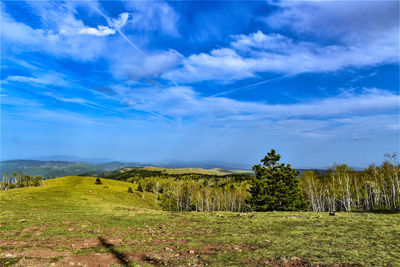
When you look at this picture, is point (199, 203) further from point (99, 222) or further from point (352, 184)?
point (99, 222)

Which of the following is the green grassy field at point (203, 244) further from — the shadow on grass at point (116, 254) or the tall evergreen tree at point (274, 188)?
the tall evergreen tree at point (274, 188)

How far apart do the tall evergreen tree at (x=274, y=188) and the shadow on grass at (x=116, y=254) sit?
1408 inches

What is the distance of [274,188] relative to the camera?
4544cm

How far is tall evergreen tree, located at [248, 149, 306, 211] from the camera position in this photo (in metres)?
44.3

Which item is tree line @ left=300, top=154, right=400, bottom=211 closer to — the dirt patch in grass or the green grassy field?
the green grassy field

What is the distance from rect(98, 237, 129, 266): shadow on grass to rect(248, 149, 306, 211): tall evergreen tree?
3575cm

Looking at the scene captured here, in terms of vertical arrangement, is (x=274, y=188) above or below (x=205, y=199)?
above

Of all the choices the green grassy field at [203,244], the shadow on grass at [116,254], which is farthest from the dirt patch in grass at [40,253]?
the shadow on grass at [116,254]

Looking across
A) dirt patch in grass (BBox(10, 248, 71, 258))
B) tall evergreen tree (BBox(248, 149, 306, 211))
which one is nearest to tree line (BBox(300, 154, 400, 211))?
tall evergreen tree (BBox(248, 149, 306, 211))

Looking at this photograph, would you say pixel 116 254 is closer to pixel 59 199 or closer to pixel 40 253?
pixel 40 253

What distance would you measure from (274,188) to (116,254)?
130 ft

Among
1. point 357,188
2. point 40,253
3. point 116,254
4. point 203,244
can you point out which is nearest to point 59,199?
point 40,253

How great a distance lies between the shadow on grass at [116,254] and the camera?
35.4ft

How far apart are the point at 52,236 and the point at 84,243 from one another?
3.82 meters
